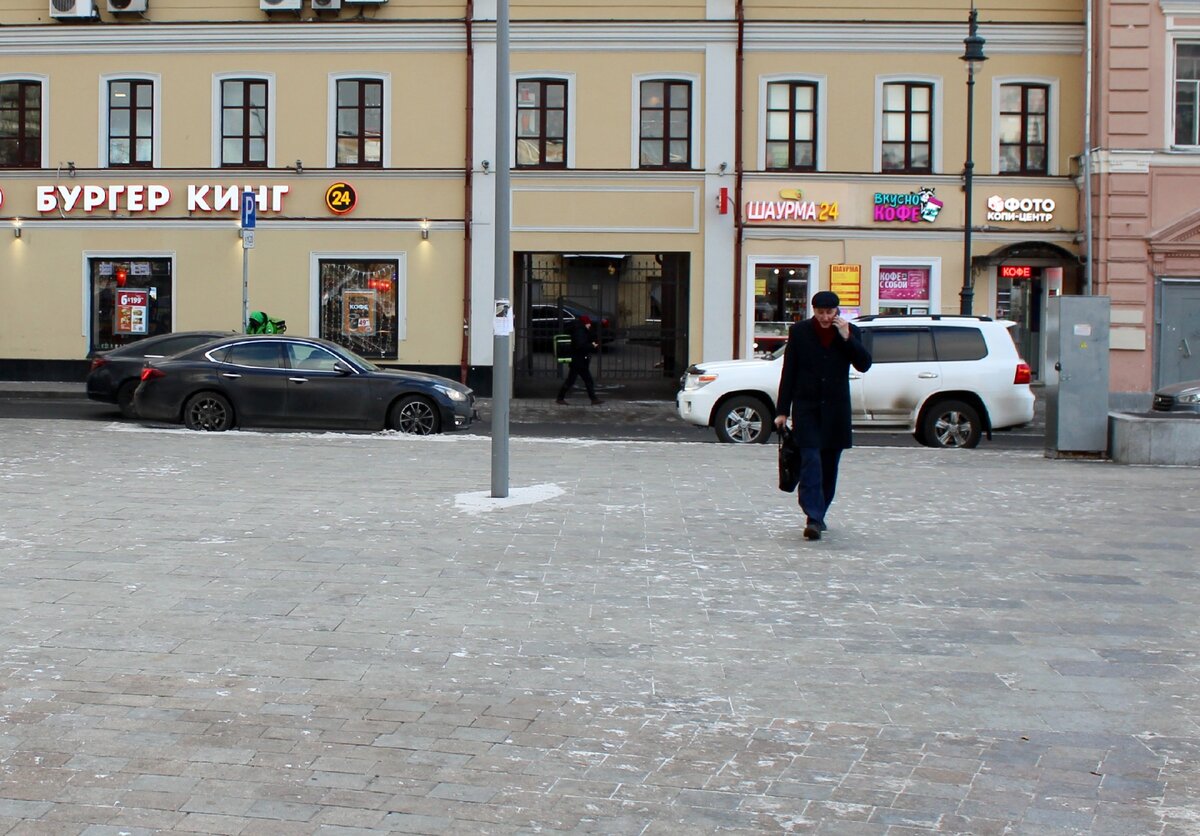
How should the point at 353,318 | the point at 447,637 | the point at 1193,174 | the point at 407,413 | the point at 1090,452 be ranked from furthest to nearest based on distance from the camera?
the point at 353,318 → the point at 1193,174 → the point at 407,413 → the point at 1090,452 → the point at 447,637

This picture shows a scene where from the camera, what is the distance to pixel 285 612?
26.2 ft

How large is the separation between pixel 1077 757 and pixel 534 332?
81.9 feet

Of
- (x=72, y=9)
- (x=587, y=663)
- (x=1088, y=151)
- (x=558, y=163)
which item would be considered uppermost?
(x=72, y=9)

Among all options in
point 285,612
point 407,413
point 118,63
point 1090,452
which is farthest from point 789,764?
point 118,63

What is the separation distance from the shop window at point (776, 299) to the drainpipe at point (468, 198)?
5686 mm

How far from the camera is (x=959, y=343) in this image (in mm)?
20062

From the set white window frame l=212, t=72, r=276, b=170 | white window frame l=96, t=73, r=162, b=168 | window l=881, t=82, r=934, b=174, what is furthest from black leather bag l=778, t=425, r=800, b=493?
white window frame l=96, t=73, r=162, b=168

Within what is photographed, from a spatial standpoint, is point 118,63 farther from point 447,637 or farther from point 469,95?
point 447,637

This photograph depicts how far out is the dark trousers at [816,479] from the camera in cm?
1041

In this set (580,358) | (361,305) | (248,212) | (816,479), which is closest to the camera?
(816,479)

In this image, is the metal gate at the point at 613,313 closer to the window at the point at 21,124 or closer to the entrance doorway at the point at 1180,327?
the entrance doorway at the point at 1180,327

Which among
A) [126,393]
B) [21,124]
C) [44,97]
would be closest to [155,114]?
[44,97]

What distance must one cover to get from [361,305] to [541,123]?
509 cm

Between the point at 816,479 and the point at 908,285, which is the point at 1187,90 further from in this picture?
the point at 816,479
